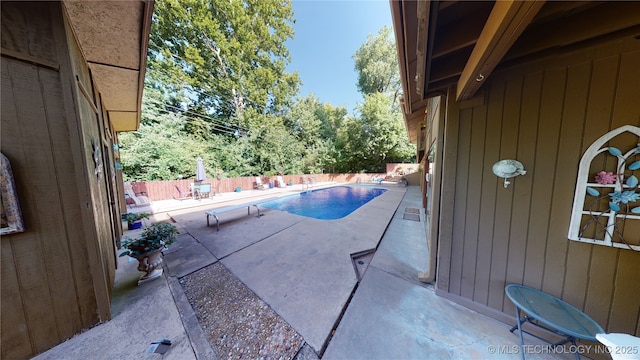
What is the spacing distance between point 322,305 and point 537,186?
229cm

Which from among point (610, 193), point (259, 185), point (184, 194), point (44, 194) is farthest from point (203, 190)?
point (610, 193)

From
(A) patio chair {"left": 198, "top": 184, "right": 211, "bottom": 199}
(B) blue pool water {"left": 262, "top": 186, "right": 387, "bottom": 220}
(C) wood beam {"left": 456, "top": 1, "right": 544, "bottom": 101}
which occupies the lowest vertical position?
(B) blue pool water {"left": 262, "top": 186, "right": 387, "bottom": 220}

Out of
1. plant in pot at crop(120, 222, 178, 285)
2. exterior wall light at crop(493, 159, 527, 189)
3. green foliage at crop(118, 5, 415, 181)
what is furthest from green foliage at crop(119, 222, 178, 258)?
green foliage at crop(118, 5, 415, 181)

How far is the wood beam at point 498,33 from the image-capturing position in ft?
2.87

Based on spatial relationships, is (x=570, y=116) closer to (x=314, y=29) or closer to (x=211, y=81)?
(x=211, y=81)

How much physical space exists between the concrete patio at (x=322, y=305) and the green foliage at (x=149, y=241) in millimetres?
448

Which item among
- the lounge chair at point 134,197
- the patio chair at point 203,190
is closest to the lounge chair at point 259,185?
the patio chair at point 203,190

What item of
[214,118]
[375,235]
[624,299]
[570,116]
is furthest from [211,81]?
[624,299]

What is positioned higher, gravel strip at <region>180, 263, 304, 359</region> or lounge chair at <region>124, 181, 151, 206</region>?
lounge chair at <region>124, 181, 151, 206</region>

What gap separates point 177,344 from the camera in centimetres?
154

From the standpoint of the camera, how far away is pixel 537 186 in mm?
1538

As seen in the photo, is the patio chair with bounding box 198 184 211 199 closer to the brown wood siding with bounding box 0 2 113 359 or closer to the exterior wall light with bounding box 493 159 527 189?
the brown wood siding with bounding box 0 2 113 359

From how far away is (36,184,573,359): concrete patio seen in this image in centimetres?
149

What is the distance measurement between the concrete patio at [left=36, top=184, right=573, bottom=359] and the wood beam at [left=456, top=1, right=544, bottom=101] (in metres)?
2.21
